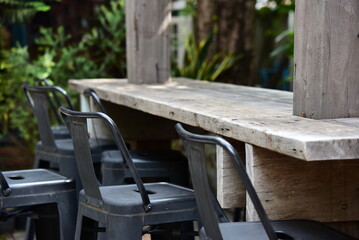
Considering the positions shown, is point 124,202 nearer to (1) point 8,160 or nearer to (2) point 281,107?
(2) point 281,107

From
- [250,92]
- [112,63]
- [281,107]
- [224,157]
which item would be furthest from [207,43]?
[224,157]

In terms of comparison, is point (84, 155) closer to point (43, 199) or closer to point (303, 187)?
point (43, 199)

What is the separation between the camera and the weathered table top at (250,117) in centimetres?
206

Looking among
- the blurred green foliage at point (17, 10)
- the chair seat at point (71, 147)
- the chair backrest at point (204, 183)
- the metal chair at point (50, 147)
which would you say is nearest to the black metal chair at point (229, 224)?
the chair backrest at point (204, 183)

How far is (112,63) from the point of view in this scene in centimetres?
695

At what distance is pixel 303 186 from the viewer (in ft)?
8.33

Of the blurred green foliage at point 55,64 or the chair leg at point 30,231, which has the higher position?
the blurred green foliage at point 55,64

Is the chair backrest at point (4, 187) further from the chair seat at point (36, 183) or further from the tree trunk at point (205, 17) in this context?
the tree trunk at point (205, 17)

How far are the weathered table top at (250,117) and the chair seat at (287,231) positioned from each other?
26 cm

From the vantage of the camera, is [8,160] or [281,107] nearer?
[281,107]

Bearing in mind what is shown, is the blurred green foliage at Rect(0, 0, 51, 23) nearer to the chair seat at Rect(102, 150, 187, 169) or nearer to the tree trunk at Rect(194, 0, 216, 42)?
the tree trunk at Rect(194, 0, 216, 42)

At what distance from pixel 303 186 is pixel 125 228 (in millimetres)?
641

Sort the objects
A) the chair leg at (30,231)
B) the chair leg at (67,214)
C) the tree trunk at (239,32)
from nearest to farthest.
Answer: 1. the chair leg at (67,214)
2. the chair leg at (30,231)
3. the tree trunk at (239,32)

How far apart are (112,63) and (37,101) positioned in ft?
10.4
